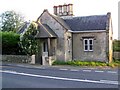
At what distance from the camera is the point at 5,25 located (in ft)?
209

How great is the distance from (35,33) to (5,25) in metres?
34.5

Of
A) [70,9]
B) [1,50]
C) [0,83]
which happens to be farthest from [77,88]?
[70,9]

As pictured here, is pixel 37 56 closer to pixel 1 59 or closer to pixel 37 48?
pixel 37 48

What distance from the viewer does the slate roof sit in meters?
32.8

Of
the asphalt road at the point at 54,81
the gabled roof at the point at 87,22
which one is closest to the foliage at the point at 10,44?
the gabled roof at the point at 87,22

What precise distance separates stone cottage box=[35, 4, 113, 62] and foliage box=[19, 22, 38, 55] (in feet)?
3.09

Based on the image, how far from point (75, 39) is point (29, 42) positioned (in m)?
6.88

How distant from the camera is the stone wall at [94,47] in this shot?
32188mm

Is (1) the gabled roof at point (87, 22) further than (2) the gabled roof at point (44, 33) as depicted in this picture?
Yes

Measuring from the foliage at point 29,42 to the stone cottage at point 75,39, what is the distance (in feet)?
3.09

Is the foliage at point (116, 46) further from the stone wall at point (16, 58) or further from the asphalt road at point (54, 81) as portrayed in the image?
the asphalt road at point (54, 81)

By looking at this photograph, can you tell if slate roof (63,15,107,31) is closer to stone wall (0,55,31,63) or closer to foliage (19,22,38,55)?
foliage (19,22,38,55)

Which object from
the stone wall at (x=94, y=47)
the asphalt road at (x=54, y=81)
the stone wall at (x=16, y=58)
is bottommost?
the asphalt road at (x=54, y=81)

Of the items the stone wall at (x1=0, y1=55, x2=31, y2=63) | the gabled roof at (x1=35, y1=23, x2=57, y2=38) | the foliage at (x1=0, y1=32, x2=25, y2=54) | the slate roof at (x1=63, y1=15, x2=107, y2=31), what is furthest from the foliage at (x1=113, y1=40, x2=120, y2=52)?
the stone wall at (x1=0, y1=55, x2=31, y2=63)
